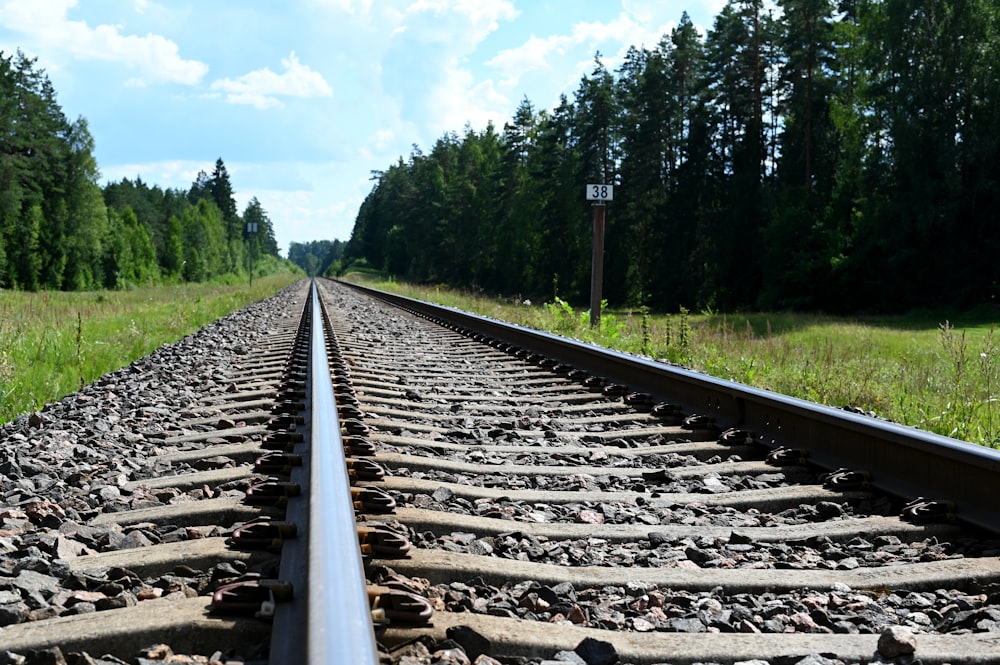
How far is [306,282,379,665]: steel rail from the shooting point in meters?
1.51

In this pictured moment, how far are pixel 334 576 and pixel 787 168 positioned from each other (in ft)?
145

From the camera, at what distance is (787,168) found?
42.7 metres

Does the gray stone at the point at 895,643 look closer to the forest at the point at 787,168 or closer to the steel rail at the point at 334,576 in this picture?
the steel rail at the point at 334,576

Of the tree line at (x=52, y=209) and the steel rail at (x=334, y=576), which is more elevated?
the tree line at (x=52, y=209)

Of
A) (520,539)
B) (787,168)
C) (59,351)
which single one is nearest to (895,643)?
(520,539)

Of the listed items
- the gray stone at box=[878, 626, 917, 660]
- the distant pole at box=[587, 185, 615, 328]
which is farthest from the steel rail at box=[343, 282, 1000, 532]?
the distant pole at box=[587, 185, 615, 328]

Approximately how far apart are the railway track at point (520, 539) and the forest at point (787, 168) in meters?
30.8

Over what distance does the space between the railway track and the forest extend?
30807 millimetres

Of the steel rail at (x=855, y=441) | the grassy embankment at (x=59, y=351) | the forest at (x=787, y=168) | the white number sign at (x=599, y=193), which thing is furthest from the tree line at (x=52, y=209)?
the steel rail at (x=855, y=441)

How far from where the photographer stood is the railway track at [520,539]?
194 cm

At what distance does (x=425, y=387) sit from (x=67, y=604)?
4.55 meters

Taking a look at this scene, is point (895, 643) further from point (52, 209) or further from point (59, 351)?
point (52, 209)

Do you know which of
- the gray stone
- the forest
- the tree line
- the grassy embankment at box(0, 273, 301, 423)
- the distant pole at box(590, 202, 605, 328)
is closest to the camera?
the gray stone

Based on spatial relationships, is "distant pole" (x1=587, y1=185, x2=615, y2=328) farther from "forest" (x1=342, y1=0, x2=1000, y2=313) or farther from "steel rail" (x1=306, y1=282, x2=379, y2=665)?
"forest" (x1=342, y1=0, x2=1000, y2=313)
